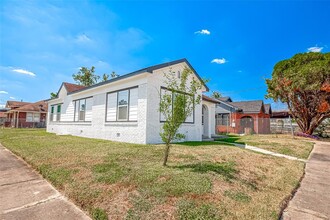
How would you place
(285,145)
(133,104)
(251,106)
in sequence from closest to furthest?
(133,104), (285,145), (251,106)

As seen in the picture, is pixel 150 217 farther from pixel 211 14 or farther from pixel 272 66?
pixel 272 66

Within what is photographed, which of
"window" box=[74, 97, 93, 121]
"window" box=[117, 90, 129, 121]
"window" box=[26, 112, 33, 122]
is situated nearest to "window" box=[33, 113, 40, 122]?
"window" box=[26, 112, 33, 122]

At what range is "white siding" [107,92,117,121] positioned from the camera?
11.0 metres

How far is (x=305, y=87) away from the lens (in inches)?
640

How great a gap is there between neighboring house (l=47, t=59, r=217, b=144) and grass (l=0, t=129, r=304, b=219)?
3612mm

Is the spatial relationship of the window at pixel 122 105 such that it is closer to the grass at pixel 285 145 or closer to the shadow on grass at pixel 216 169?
the shadow on grass at pixel 216 169

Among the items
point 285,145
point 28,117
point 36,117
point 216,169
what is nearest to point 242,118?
point 285,145

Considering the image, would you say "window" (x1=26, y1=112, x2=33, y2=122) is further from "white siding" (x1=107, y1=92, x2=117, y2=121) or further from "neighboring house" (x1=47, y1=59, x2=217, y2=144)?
"white siding" (x1=107, y1=92, x2=117, y2=121)

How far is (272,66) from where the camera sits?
20.6 m

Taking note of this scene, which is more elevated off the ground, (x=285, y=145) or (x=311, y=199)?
(x=285, y=145)

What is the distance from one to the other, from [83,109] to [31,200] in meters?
11.7

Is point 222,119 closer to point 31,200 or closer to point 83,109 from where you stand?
point 83,109

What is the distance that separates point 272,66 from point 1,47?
2488cm

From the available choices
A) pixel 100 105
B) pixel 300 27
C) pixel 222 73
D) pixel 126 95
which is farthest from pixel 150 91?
pixel 222 73
